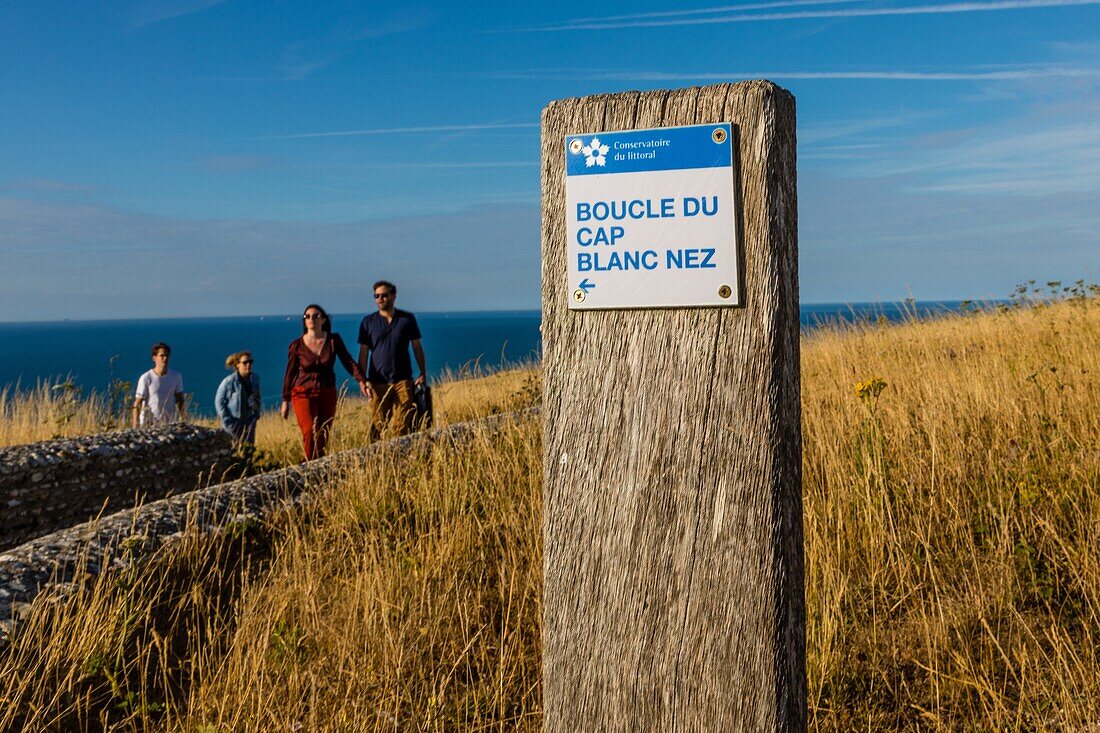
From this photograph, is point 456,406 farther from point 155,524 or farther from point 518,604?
point 518,604

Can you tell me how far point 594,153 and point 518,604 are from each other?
214 cm

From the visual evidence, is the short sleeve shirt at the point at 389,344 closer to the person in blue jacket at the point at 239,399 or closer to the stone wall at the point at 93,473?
the person in blue jacket at the point at 239,399

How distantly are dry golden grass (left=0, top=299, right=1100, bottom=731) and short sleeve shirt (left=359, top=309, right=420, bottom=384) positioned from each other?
3337 mm

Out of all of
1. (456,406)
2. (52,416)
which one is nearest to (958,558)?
(456,406)

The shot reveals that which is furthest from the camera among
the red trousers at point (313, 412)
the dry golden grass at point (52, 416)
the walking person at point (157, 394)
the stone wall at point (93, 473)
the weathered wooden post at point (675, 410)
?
the dry golden grass at point (52, 416)

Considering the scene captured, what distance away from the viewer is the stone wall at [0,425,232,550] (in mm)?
6402

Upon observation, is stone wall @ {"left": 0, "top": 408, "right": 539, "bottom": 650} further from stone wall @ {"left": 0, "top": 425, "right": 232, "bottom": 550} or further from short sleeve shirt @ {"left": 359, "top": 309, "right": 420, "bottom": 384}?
short sleeve shirt @ {"left": 359, "top": 309, "right": 420, "bottom": 384}

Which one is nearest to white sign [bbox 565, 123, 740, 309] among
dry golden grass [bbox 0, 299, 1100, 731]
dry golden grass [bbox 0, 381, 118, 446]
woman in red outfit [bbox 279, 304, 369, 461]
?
dry golden grass [bbox 0, 299, 1100, 731]

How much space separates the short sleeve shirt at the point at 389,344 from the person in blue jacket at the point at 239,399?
1.46m

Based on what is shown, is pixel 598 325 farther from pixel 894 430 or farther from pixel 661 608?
pixel 894 430

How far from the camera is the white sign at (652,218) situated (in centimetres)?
196

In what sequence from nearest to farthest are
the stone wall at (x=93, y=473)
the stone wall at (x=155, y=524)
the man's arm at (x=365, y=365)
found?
the stone wall at (x=155, y=524)
the stone wall at (x=93, y=473)
the man's arm at (x=365, y=365)

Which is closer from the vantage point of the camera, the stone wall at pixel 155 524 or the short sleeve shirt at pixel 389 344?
the stone wall at pixel 155 524

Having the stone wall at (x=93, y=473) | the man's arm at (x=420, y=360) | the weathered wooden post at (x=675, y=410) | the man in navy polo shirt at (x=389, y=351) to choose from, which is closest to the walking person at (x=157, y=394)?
the stone wall at (x=93, y=473)
